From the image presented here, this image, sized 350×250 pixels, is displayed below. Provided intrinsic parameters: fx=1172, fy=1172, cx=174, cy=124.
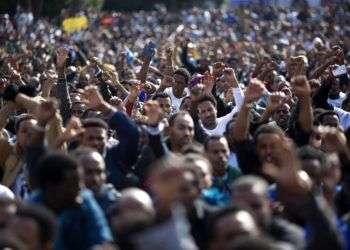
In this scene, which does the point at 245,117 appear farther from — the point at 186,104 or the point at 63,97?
the point at 63,97

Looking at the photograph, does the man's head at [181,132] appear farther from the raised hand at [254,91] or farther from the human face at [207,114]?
the human face at [207,114]

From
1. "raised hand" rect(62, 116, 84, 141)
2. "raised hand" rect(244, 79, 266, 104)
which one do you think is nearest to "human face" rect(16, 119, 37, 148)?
"raised hand" rect(62, 116, 84, 141)

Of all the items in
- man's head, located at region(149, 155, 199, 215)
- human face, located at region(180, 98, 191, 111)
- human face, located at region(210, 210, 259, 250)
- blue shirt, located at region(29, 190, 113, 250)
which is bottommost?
human face, located at region(210, 210, 259, 250)

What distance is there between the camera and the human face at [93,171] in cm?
692

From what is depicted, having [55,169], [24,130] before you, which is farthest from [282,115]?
[55,169]

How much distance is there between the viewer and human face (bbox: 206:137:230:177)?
8.00 meters

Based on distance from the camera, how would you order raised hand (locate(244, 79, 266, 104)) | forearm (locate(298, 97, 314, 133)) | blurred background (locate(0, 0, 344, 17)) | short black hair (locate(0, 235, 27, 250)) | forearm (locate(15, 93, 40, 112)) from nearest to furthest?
short black hair (locate(0, 235, 27, 250))
raised hand (locate(244, 79, 266, 104))
forearm (locate(298, 97, 314, 133))
forearm (locate(15, 93, 40, 112))
blurred background (locate(0, 0, 344, 17))

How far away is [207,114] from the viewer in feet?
33.9

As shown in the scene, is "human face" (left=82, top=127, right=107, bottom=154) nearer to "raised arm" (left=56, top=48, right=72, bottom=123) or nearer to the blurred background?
"raised arm" (left=56, top=48, right=72, bottom=123)

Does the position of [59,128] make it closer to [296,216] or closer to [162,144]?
[162,144]

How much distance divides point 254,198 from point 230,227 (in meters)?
0.58

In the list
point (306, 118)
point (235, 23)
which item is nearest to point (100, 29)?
point (235, 23)

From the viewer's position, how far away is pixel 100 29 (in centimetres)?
3700

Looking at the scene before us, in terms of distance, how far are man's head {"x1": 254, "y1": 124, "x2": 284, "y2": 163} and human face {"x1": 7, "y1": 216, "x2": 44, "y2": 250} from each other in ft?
7.43
